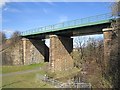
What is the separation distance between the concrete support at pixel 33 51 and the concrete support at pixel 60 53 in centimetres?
1046

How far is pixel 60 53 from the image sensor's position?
39125 mm

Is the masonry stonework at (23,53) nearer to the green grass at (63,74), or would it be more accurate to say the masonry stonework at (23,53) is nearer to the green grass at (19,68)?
the green grass at (19,68)

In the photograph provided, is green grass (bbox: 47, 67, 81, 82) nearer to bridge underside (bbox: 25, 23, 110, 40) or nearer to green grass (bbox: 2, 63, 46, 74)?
bridge underside (bbox: 25, 23, 110, 40)

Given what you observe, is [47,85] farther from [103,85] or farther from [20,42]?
[20,42]

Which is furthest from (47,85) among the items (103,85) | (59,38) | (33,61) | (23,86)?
(33,61)

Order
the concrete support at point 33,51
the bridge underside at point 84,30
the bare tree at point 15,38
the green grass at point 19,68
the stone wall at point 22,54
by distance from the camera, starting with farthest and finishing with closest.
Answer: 1. the bare tree at point 15,38
2. the concrete support at point 33,51
3. the stone wall at point 22,54
4. the green grass at point 19,68
5. the bridge underside at point 84,30

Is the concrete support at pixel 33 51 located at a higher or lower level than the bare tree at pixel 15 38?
lower

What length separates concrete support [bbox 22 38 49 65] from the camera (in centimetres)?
4806

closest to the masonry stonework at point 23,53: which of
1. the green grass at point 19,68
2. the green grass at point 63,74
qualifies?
the green grass at point 19,68

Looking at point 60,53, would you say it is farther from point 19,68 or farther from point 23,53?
point 23,53

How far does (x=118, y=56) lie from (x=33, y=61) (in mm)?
30110

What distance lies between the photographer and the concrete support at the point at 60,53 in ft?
126

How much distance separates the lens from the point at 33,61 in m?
48.3

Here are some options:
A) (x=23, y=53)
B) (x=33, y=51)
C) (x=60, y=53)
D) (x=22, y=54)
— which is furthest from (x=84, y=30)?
(x=22, y=54)
